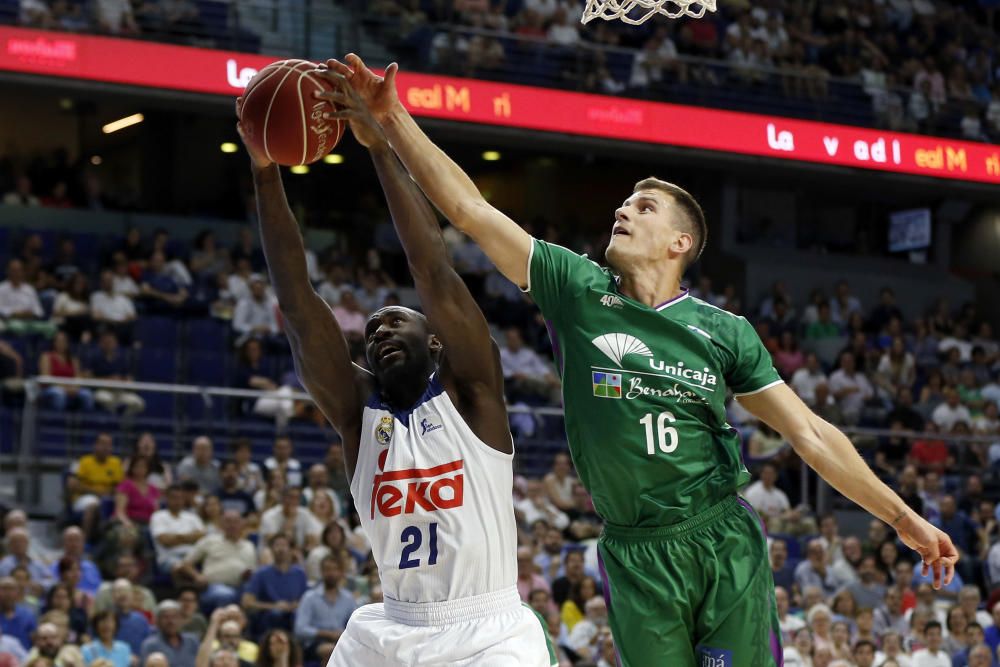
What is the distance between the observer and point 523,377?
15.7 meters

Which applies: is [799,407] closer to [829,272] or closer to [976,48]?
[829,272]

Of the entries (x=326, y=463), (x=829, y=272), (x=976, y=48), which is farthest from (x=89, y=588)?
(x=976, y=48)

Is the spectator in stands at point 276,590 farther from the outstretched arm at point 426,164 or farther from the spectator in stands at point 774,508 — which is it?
the outstretched arm at point 426,164

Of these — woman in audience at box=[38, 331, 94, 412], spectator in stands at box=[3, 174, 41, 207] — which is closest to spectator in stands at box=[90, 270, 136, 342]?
woman in audience at box=[38, 331, 94, 412]

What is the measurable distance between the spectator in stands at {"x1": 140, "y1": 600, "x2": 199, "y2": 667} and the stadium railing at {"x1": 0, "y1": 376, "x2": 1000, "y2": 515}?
253 cm

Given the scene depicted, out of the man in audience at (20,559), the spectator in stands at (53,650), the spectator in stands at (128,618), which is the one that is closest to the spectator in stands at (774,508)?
the spectator in stands at (128,618)

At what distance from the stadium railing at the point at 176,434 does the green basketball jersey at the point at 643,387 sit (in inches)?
327

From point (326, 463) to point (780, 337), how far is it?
7741mm

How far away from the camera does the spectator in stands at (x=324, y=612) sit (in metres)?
10.4

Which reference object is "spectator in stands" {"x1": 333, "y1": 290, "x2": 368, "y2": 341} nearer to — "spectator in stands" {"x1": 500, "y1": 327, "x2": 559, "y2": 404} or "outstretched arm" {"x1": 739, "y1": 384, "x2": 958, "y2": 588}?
"spectator in stands" {"x1": 500, "y1": 327, "x2": 559, "y2": 404}

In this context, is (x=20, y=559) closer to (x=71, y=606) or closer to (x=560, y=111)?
(x=71, y=606)

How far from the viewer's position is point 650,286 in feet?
15.7

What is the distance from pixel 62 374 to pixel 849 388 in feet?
29.5

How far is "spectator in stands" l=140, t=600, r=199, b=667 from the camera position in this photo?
997cm
